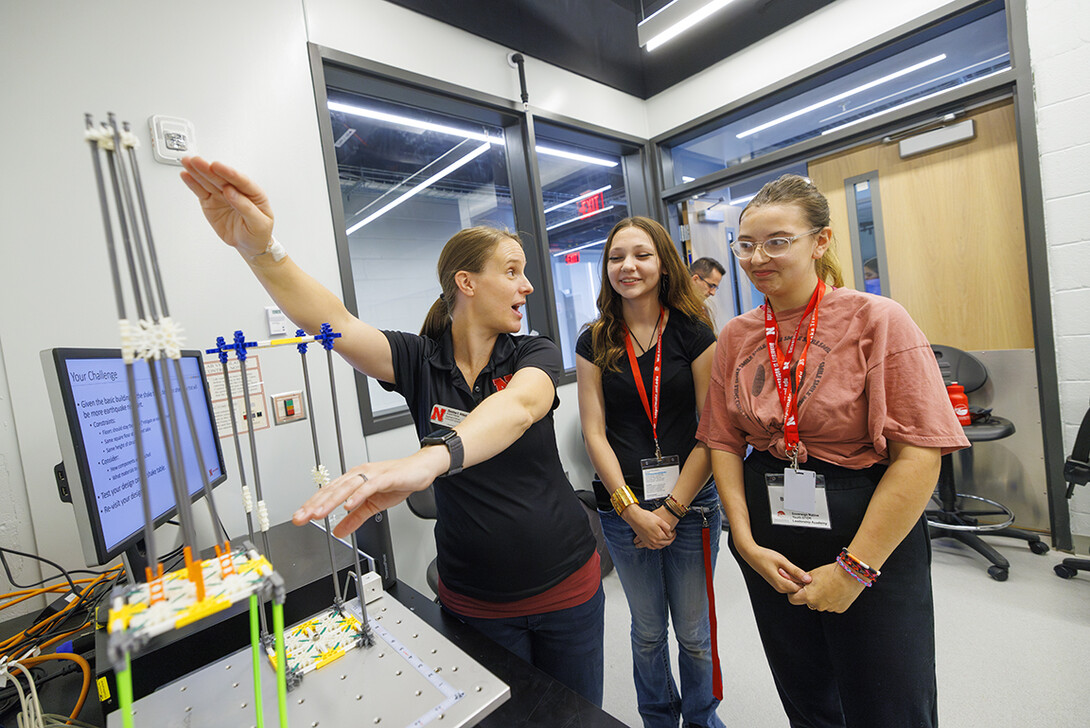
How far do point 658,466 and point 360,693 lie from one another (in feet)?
3.23

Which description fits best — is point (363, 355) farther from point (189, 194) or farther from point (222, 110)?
point (222, 110)

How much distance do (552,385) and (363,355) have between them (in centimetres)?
42

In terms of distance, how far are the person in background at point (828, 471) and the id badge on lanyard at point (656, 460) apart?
19 cm

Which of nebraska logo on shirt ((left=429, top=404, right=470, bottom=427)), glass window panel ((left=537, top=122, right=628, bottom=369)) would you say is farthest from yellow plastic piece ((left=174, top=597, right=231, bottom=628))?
glass window panel ((left=537, top=122, right=628, bottom=369))

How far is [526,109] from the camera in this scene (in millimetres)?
2869

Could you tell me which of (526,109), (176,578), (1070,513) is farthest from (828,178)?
(176,578)

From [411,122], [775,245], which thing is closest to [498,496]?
[775,245]

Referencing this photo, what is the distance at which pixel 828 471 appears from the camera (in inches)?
42.8

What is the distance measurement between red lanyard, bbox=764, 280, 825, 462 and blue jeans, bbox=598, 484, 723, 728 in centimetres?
43

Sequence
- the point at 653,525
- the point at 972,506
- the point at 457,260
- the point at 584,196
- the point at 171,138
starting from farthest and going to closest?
the point at 584,196
the point at 972,506
the point at 171,138
the point at 653,525
the point at 457,260

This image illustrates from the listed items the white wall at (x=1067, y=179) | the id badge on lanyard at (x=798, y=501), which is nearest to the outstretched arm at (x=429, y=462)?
the id badge on lanyard at (x=798, y=501)

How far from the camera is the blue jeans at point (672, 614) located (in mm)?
1453

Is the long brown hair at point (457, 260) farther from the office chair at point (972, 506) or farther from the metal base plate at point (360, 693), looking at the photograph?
the office chair at point (972, 506)

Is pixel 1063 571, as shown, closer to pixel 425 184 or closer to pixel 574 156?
pixel 574 156
